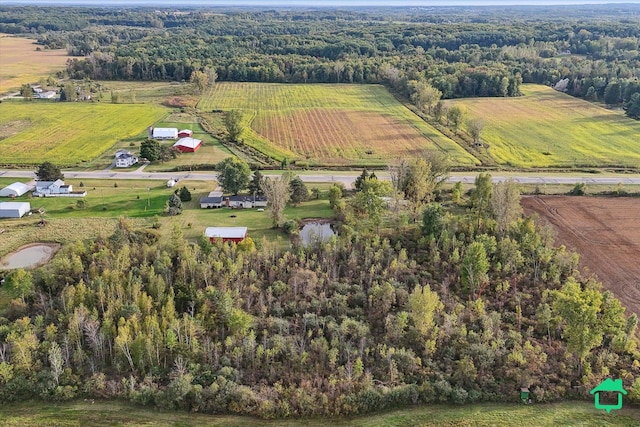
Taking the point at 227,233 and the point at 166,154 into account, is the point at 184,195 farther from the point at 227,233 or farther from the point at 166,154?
the point at 166,154

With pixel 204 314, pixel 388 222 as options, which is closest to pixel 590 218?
pixel 388 222

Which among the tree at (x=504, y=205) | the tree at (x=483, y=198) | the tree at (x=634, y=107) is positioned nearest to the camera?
the tree at (x=504, y=205)

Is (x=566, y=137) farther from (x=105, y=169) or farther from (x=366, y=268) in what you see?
(x=105, y=169)

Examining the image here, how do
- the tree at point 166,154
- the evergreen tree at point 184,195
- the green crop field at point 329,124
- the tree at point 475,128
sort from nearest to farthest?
the evergreen tree at point 184,195 → the tree at point 166,154 → the green crop field at point 329,124 → the tree at point 475,128

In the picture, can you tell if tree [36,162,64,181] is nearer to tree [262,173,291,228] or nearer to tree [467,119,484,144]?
tree [262,173,291,228]

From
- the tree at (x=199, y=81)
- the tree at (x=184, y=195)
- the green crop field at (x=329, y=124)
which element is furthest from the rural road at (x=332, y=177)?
the tree at (x=199, y=81)

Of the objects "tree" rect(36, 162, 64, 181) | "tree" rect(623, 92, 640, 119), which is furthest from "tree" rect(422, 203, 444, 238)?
"tree" rect(623, 92, 640, 119)

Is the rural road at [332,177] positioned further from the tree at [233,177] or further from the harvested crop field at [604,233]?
the tree at [233,177]
